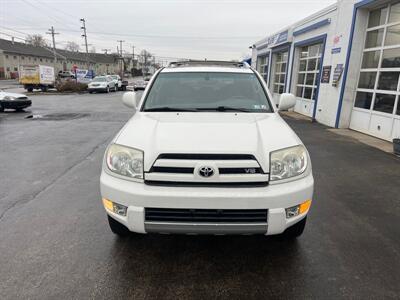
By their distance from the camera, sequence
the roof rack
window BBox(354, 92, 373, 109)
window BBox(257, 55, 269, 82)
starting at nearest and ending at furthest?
the roof rack, window BBox(354, 92, 373, 109), window BBox(257, 55, 269, 82)

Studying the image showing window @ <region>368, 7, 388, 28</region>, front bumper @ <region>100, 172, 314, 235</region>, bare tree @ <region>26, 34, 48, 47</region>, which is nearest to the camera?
front bumper @ <region>100, 172, 314, 235</region>

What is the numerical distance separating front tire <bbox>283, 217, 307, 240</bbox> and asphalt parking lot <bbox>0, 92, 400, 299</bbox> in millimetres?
102

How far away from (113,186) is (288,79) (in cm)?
1518

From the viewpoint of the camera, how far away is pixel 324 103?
1159 cm

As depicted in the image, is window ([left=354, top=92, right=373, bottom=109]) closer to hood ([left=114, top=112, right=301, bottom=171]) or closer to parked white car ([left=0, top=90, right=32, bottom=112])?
hood ([left=114, top=112, right=301, bottom=171])

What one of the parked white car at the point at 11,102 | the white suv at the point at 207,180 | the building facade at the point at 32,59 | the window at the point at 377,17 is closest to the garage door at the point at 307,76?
the window at the point at 377,17

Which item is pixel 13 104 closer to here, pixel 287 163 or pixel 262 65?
pixel 287 163

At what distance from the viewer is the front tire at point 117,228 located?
9.82ft

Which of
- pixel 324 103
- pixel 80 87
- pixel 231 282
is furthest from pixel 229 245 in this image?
pixel 80 87

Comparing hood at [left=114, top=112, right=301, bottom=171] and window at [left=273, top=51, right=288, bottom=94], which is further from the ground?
window at [left=273, top=51, right=288, bottom=94]

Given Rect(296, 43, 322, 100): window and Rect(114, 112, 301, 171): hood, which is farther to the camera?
Rect(296, 43, 322, 100): window

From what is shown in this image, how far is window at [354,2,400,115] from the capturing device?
8.28 meters

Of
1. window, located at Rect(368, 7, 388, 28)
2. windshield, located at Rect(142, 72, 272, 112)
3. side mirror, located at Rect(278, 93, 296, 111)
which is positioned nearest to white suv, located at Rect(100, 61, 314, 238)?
windshield, located at Rect(142, 72, 272, 112)

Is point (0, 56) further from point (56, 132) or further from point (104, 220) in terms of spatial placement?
point (104, 220)
